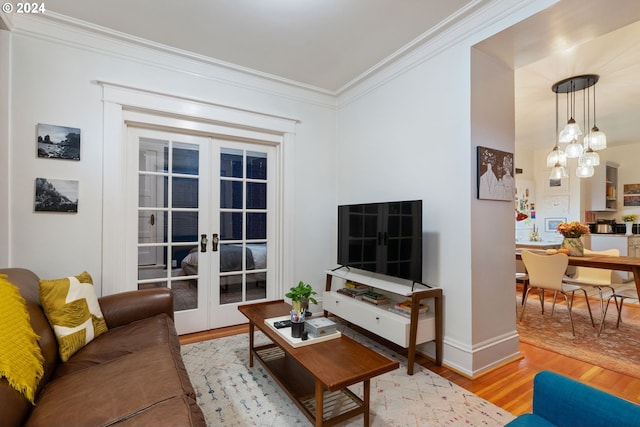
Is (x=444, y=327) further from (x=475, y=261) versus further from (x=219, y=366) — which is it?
(x=219, y=366)

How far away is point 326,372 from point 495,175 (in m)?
2.01


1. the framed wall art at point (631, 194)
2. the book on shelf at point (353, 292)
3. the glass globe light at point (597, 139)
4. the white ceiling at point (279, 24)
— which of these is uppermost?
the white ceiling at point (279, 24)

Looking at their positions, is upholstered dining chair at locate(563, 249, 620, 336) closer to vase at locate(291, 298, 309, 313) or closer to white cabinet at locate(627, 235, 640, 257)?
white cabinet at locate(627, 235, 640, 257)

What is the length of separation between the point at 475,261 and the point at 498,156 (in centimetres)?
88

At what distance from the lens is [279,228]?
359 cm

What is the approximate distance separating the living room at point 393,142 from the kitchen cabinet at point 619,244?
190 inches

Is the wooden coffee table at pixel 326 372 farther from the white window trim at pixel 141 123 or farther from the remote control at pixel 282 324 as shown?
the white window trim at pixel 141 123

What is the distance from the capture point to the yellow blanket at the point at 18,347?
45.4 inches

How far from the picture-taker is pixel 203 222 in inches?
125

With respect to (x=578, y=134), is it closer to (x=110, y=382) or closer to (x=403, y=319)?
(x=403, y=319)

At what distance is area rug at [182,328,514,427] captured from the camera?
5.86ft

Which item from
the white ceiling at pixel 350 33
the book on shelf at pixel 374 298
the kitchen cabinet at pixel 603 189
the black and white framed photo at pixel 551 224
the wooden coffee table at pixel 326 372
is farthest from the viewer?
the black and white framed photo at pixel 551 224

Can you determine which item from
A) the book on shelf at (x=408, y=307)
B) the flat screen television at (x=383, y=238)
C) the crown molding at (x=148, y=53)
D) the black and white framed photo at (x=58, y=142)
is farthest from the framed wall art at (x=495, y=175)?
the black and white framed photo at (x=58, y=142)

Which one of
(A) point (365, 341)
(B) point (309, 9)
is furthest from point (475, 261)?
(B) point (309, 9)
